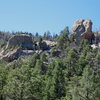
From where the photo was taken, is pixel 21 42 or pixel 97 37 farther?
pixel 97 37

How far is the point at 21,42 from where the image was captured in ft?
335

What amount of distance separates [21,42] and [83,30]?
2420 cm

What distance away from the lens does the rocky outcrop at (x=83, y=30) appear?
101319 mm

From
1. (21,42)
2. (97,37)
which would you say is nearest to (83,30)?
(97,37)

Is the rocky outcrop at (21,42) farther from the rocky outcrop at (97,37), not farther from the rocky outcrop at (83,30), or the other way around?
the rocky outcrop at (97,37)

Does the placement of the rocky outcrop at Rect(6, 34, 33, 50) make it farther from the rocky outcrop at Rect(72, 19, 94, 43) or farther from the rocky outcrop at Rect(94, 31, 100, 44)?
the rocky outcrop at Rect(94, 31, 100, 44)

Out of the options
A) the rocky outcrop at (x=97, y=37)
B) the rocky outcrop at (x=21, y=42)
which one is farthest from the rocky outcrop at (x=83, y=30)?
the rocky outcrop at (x=21, y=42)

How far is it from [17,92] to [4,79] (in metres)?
5.44

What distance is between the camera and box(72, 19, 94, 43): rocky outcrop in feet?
332

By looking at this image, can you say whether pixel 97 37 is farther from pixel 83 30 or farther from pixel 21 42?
pixel 21 42

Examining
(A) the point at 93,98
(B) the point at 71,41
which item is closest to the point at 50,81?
(A) the point at 93,98

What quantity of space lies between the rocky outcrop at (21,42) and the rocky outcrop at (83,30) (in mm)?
17419

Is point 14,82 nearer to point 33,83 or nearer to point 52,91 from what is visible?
point 33,83

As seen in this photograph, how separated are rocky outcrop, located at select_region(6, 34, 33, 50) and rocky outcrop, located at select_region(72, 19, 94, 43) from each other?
1742cm
